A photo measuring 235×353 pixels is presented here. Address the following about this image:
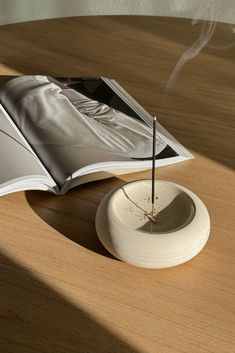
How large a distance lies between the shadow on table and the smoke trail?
58 centimetres

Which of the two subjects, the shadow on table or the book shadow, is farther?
the book shadow

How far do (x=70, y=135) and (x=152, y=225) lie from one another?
263mm

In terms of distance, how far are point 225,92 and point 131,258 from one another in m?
0.56

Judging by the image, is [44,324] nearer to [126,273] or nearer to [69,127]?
[126,273]

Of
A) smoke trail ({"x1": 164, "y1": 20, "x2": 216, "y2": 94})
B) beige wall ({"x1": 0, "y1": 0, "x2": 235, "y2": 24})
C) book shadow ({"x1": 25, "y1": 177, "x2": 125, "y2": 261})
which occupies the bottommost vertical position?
beige wall ({"x1": 0, "y1": 0, "x2": 235, "y2": 24})

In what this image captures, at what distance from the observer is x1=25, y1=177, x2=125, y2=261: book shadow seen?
726 millimetres

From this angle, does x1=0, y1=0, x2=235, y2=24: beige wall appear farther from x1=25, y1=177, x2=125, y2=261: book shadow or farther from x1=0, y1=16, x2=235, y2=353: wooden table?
x1=25, y1=177, x2=125, y2=261: book shadow

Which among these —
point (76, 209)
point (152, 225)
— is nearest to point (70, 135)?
point (76, 209)

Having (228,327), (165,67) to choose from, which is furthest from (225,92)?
(228,327)

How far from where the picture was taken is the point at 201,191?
0.81 metres

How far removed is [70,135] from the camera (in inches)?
34.6

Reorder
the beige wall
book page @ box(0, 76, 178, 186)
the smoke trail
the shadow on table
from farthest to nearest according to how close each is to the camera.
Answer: the beige wall → the smoke trail → book page @ box(0, 76, 178, 186) → the shadow on table

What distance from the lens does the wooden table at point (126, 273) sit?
0.59 meters

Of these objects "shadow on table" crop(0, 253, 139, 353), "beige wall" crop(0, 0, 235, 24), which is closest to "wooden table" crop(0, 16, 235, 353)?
"shadow on table" crop(0, 253, 139, 353)
